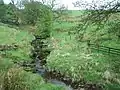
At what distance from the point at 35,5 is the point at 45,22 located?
1816cm

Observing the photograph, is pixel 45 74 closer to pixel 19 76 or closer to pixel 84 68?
pixel 84 68

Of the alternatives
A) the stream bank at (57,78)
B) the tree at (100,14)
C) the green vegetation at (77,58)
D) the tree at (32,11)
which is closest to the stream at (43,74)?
the stream bank at (57,78)

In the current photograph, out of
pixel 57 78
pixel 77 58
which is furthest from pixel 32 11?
pixel 57 78

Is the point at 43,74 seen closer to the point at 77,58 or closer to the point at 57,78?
the point at 57,78

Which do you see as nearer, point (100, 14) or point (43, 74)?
point (100, 14)

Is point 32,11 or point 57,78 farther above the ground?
point 32,11

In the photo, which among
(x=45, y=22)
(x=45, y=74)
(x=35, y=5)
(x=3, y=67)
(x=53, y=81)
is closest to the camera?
(x=3, y=67)

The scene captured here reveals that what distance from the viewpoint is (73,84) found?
2491 centimetres

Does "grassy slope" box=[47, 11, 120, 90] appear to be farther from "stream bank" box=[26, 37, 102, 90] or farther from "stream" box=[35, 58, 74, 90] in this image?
"stream" box=[35, 58, 74, 90]

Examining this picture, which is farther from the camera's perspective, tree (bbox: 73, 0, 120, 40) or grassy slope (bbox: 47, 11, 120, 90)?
grassy slope (bbox: 47, 11, 120, 90)

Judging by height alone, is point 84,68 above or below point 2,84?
below

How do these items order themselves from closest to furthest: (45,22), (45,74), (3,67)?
(3,67) → (45,74) → (45,22)

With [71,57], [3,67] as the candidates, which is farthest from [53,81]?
[3,67]

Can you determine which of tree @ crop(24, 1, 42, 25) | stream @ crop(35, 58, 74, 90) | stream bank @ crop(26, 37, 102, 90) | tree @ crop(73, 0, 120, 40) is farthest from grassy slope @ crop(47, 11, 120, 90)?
tree @ crop(24, 1, 42, 25)
